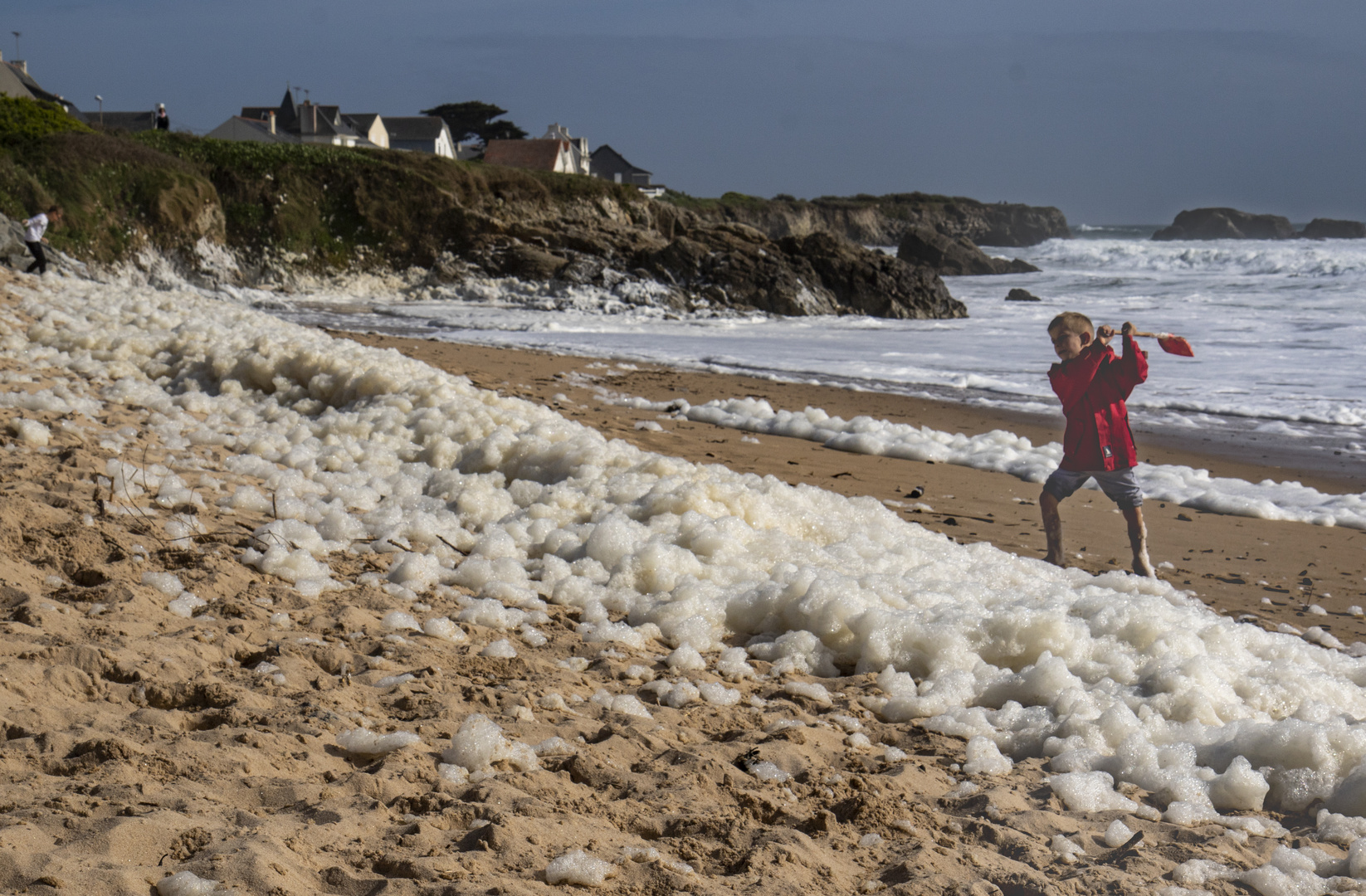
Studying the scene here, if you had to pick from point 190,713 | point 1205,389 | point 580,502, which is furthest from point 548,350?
point 190,713

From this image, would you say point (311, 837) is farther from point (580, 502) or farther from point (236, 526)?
point (580, 502)

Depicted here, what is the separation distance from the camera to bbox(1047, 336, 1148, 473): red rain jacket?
462 cm

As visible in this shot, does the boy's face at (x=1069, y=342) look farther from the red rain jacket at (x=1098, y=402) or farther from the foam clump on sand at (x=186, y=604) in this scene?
the foam clump on sand at (x=186, y=604)

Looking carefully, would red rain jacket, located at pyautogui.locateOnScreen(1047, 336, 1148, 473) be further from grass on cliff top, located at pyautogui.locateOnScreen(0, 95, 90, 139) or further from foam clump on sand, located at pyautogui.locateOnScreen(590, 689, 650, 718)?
grass on cliff top, located at pyautogui.locateOnScreen(0, 95, 90, 139)

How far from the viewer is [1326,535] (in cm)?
661

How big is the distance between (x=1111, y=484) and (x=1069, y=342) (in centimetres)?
76

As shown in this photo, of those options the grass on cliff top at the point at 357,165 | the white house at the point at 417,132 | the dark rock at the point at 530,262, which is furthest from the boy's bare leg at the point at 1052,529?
the white house at the point at 417,132

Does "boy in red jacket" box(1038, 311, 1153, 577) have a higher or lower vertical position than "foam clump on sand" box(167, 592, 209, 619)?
higher

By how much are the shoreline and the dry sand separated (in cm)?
282

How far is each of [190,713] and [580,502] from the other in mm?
2579

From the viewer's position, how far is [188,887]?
1.91 metres

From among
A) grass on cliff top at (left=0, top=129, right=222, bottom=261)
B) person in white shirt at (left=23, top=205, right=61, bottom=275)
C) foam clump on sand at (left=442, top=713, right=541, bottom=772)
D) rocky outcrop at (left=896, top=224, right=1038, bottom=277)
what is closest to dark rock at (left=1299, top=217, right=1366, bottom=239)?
rocky outcrop at (left=896, top=224, right=1038, bottom=277)

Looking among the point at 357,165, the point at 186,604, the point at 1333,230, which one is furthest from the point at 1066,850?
the point at 1333,230

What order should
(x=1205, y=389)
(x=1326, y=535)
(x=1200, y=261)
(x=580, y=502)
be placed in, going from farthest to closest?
(x=1200, y=261) < (x=1205, y=389) < (x=1326, y=535) < (x=580, y=502)
